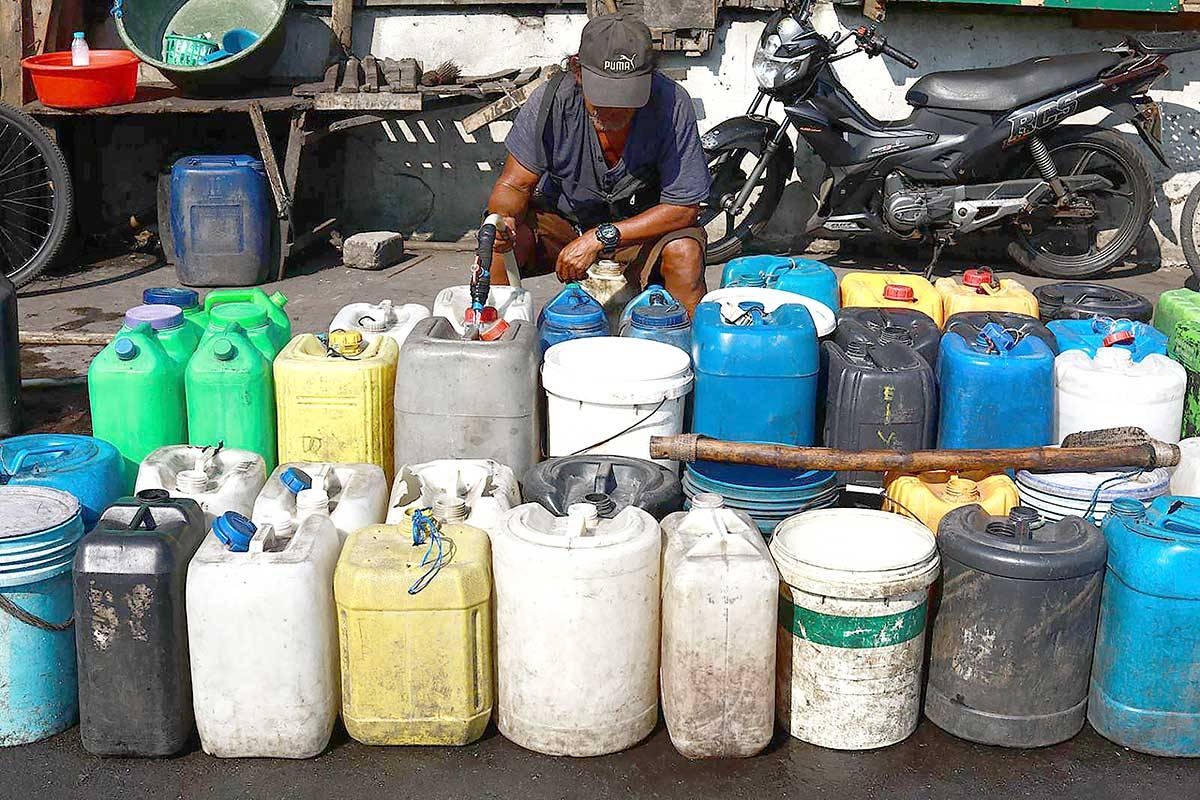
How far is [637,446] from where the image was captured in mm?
4148

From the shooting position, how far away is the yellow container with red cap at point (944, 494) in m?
3.82

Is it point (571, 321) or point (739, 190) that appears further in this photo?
point (739, 190)

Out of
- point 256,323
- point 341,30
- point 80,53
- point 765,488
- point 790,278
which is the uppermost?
point 341,30

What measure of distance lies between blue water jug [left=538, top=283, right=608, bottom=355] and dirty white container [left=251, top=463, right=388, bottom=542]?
101 centimetres

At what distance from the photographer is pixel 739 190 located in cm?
791

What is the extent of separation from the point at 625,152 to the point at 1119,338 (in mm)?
2166

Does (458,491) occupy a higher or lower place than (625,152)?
lower

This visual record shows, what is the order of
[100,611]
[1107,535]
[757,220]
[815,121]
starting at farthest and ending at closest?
[757,220], [815,121], [1107,535], [100,611]

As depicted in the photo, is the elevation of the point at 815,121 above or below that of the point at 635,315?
above

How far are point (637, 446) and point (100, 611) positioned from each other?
165 cm

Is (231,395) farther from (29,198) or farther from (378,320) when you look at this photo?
(29,198)

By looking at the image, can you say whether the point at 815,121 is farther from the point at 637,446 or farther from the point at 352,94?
the point at 637,446

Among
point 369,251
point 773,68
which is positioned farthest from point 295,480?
point 773,68

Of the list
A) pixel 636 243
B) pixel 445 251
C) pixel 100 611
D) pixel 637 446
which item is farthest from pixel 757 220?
pixel 100 611
